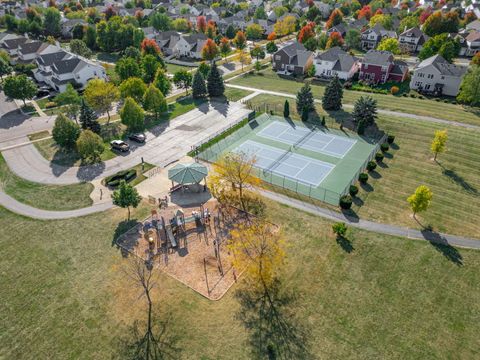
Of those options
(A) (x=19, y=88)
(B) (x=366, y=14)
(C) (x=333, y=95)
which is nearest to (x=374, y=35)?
(B) (x=366, y=14)

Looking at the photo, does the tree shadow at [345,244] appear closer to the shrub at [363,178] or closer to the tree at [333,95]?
Answer: the shrub at [363,178]

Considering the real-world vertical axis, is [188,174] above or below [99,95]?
below

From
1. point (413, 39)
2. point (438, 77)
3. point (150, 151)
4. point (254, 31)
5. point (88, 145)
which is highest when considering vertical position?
point (413, 39)

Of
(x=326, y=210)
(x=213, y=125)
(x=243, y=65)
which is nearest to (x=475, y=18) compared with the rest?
(x=243, y=65)

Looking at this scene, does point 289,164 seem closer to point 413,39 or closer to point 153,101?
point 153,101

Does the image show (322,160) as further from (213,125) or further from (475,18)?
(475,18)


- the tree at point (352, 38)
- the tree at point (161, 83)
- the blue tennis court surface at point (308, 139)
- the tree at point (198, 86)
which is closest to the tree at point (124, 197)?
the blue tennis court surface at point (308, 139)
